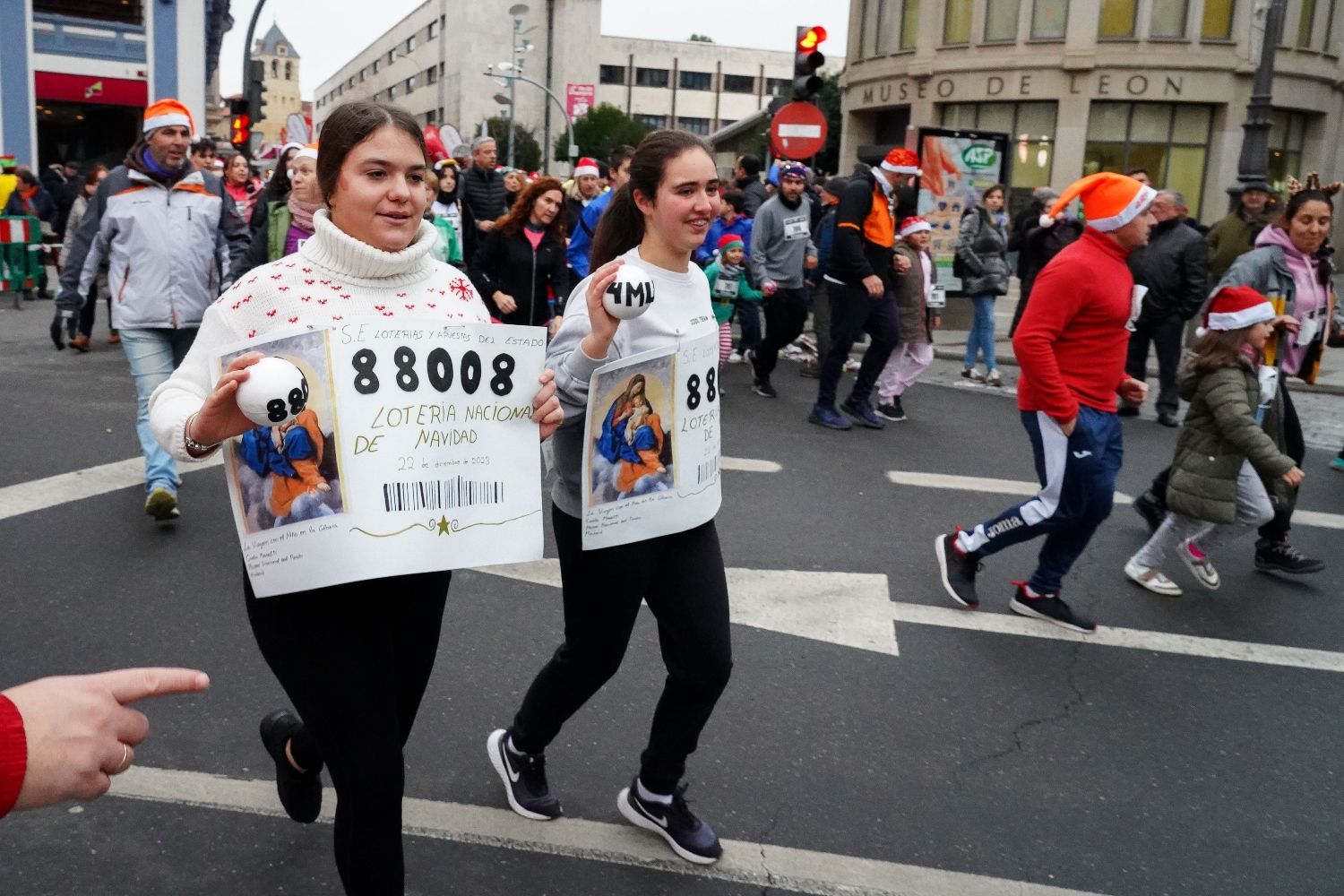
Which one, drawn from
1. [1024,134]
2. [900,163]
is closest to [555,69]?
[1024,134]

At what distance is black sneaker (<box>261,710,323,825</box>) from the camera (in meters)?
3.02

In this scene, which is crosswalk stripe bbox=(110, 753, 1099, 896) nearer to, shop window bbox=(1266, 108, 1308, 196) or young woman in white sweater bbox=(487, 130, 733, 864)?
young woman in white sweater bbox=(487, 130, 733, 864)

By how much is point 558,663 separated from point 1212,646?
311 cm

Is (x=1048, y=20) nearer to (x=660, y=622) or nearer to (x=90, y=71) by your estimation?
(x=90, y=71)

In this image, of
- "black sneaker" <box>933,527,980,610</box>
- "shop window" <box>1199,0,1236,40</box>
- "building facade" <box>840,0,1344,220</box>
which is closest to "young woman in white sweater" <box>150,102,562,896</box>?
"black sneaker" <box>933,527,980,610</box>

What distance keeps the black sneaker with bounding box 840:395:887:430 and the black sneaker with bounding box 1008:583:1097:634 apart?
13.1 feet

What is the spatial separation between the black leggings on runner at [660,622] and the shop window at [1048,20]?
3113 centimetres

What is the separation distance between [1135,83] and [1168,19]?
1808mm

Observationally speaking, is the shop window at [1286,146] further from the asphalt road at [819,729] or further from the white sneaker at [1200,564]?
the white sneaker at [1200,564]

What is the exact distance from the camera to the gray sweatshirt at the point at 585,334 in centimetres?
295

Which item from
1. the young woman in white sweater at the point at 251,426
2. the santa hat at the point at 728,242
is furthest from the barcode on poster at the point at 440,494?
the santa hat at the point at 728,242

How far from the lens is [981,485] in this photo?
24.6ft

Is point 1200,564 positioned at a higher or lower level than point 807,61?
lower

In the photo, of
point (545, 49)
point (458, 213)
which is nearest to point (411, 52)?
point (545, 49)
